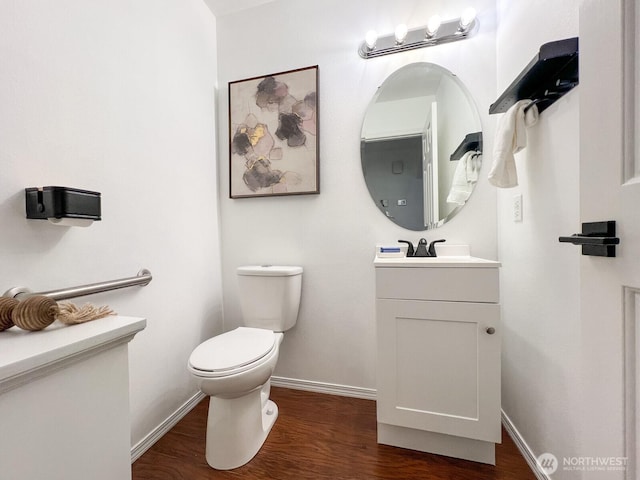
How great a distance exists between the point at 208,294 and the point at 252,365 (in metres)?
0.76

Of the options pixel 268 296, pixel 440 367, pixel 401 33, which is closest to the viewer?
pixel 440 367

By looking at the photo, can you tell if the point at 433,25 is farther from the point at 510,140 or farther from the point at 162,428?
the point at 162,428

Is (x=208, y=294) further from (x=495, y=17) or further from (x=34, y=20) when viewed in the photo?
(x=495, y=17)

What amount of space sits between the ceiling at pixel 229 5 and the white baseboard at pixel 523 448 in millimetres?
2737

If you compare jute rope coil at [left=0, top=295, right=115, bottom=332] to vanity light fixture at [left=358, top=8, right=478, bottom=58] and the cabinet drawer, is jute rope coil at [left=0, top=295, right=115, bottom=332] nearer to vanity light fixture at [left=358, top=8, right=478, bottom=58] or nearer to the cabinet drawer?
the cabinet drawer

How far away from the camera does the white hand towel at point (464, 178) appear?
1.39 metres

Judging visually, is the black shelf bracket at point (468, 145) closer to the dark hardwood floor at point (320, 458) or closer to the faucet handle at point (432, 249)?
the faucet handle at point (432, 249)

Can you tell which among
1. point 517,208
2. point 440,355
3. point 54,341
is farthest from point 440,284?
point 54,341

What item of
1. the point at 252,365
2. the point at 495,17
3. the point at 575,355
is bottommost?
the point at 252,365

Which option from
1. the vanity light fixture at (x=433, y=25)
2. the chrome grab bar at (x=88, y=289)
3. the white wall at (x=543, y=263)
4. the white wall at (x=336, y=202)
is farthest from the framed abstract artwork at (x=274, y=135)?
the white wall at (x=543, y=263)

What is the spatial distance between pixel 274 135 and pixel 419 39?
3.16 feet

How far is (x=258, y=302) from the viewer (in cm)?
147

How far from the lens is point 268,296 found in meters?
1.46

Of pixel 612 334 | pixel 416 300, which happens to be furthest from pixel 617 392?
pixel 416 300
